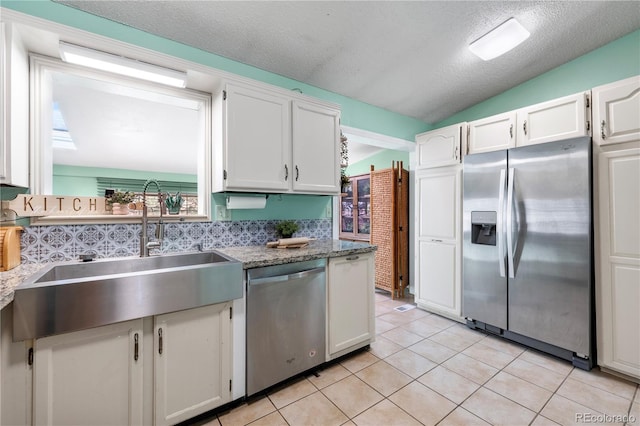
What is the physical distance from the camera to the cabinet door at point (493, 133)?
8.44 feet

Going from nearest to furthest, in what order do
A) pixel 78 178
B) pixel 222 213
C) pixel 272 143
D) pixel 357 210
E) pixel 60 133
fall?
pixel 272 143 < pixel 222 213 < pixel 60 133 < pixel 78 178 < pixel 357 210

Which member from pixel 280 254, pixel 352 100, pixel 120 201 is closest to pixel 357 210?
pixel 352 100

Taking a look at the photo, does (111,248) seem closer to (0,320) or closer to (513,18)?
(0,320)

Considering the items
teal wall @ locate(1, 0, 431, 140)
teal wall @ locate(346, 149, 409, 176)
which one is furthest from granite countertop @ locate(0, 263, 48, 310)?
teal wall @ locate(346, 149, 409, 176)

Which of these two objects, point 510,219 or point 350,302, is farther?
point 510,219

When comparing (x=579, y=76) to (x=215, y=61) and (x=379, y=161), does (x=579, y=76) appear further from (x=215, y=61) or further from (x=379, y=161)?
(x=215, y=61)

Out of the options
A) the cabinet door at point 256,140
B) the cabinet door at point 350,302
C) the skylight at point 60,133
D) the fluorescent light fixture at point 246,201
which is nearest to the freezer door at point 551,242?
the cabinet door at point 350,302

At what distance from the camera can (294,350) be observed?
74.8 inches

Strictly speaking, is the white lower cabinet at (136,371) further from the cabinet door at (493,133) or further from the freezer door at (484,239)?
the cabinet door at (493,133)

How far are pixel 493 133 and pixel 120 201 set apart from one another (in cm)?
335

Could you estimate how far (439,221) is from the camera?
123 inches

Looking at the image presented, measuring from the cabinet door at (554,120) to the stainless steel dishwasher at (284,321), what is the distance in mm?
2228

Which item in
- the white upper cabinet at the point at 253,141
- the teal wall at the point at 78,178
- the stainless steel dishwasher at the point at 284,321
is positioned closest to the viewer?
the stainless steel dishwasher at the point at 284,321

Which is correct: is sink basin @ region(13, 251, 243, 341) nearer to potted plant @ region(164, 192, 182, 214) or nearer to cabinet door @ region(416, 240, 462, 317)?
potted plant @ region(164, 192, 182, 214)
